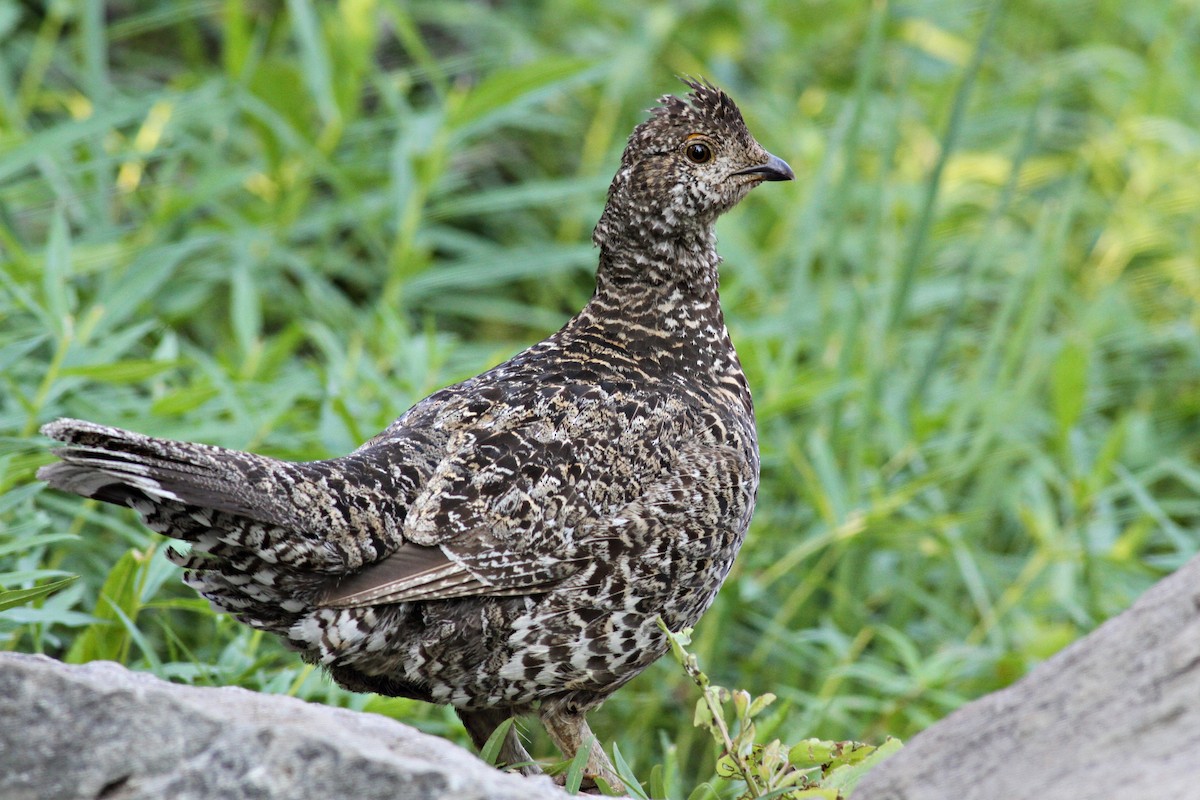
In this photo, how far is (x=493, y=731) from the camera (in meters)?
4.10

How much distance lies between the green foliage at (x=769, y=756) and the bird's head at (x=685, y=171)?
1.71 metres

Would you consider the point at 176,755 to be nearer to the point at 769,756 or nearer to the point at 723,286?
the point at 769,756

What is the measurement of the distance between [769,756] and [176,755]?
1333 millimetres

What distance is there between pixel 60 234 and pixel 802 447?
3299mm

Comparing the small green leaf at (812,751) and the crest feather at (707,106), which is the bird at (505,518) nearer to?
the crest feather at (707,106)

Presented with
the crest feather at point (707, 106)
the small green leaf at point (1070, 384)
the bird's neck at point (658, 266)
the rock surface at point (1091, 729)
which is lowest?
the rock surface at point (1091, 729)

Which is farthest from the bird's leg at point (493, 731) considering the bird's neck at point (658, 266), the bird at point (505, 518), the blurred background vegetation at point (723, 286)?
the bird's neck at point (658, 266)

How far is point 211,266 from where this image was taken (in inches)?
263

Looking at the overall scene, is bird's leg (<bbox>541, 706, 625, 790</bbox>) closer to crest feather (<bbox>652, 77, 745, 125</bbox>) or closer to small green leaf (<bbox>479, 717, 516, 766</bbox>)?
small green leaf (<bbox>479, 717, 516, 766</bbox>)

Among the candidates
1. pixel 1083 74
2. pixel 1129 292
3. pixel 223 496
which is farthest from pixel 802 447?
pixel 1083 74

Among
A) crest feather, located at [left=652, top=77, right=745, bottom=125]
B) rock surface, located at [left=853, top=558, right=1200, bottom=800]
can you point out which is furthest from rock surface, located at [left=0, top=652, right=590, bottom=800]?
crest feather, located at [left=652, top=77, right=745, bottom=125]

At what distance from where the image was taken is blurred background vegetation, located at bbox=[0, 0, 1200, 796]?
5.13 m

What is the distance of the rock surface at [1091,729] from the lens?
7.86 ft

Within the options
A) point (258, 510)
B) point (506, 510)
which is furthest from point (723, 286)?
point (258, 510)
